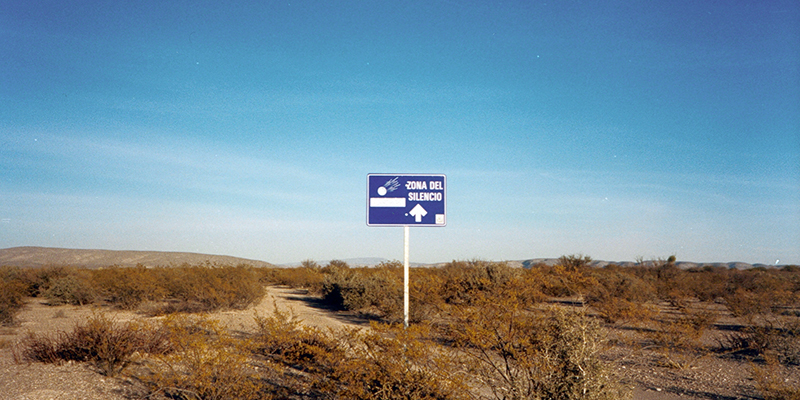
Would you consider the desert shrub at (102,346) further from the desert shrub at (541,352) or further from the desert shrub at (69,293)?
the desert shrub at (69,293)

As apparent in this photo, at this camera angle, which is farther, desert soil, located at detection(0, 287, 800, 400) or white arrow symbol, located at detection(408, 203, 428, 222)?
white arrow symbol, located at detection(408, 203, 428, 222)

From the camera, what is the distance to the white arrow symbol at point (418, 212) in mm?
7535

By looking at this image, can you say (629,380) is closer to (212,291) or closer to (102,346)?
(102,346)

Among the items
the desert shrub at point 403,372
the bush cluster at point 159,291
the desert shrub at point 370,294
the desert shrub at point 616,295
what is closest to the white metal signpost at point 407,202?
the desert shrub at point 403,372

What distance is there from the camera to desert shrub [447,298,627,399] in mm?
3947

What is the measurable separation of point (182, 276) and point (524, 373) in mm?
18300

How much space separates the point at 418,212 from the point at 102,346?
233 inches

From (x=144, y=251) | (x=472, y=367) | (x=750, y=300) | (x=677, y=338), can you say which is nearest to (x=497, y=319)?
(x=472, y=367)

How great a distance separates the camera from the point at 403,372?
457cm

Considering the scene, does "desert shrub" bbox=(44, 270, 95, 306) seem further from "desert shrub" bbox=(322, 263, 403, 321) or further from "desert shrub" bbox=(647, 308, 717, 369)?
"desert shrub" bbox=(647, 308, 717, 369)

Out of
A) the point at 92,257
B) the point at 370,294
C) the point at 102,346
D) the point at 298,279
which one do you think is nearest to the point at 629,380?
the point at 102,346

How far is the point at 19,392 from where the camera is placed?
6.02m

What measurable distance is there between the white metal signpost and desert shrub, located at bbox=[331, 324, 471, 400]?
264 cm

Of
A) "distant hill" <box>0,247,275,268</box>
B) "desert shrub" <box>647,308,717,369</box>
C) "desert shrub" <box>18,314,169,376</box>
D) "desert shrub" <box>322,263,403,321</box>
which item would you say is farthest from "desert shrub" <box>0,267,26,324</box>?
"distant hill" <box>0,247,275,268</box>
